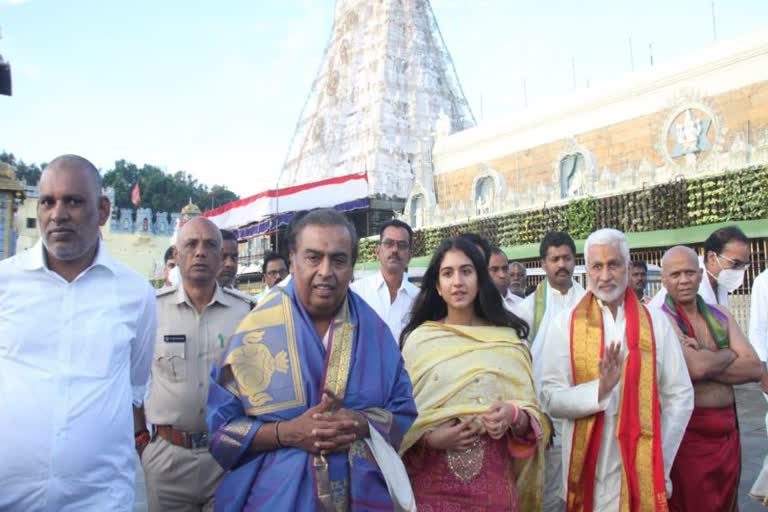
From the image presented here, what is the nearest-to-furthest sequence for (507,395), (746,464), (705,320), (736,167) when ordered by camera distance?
(507,395), (705,320), (746,464), (736,167)

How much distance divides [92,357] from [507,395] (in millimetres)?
1599

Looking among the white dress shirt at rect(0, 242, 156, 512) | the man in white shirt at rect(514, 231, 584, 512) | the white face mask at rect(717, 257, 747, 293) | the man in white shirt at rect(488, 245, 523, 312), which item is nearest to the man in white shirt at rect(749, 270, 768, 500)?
the white face mask at rect(717, 257, 747, 293)

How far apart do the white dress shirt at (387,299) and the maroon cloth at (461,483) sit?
1.53 m

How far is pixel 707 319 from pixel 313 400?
2361mm

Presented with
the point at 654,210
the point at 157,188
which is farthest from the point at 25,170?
the point at 654,210

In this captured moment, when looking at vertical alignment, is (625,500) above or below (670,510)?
above

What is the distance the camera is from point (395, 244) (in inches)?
156

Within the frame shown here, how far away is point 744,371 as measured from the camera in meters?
2.97

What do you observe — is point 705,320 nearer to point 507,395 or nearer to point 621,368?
point 621,368

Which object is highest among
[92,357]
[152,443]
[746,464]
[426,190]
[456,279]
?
[426,190]

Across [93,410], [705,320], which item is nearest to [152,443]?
[93,410]

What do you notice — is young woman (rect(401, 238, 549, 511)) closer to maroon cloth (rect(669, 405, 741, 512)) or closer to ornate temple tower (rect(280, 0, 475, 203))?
maroon cloth (rect(669, 405, 741, 512))

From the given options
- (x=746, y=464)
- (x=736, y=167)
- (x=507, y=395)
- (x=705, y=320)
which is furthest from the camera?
(x=736, y=167)

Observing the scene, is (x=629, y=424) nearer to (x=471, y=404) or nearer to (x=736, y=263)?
(x=471, y=404)
